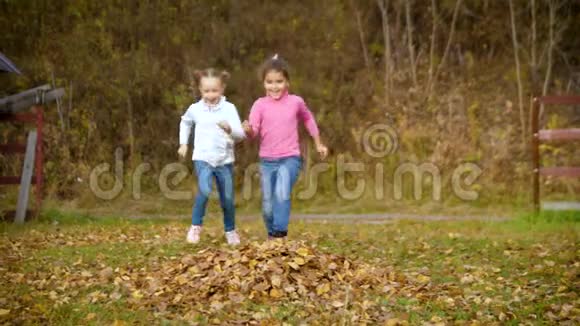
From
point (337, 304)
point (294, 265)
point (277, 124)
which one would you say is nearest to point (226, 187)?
point (277, 124)

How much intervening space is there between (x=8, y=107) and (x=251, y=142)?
4.60 metres

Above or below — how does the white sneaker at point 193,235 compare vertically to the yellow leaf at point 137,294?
above

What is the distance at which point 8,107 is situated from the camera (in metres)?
17.1

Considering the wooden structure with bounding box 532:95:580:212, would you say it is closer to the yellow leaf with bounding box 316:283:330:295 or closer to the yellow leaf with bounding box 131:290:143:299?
the yellow leaf with bounding box 316:283:330:295

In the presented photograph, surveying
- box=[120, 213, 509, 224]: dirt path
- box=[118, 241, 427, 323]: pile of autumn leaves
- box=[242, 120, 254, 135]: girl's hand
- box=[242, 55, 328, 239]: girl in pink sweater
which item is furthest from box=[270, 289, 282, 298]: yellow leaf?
box=[120, 213, 509, 224]: dirt path

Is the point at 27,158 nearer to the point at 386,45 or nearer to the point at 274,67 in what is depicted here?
the point at 274,67

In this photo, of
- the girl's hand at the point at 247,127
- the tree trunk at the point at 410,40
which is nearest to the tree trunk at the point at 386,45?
the tree trunk at the point at 410,40

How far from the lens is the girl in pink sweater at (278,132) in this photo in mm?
9750

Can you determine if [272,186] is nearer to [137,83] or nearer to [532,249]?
[532,249]

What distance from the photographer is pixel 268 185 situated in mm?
9961

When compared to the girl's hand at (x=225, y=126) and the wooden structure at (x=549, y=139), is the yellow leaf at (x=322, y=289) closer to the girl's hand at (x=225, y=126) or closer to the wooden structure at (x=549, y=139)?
the girl's hand at (x=225, y=126)

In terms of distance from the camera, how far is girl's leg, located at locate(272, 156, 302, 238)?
9.79m

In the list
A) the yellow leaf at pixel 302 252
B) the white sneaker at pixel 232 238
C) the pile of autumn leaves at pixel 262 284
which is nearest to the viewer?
the pile of autumn leaves at pixel 262 284

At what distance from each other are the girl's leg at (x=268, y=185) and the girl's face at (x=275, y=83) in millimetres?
708
